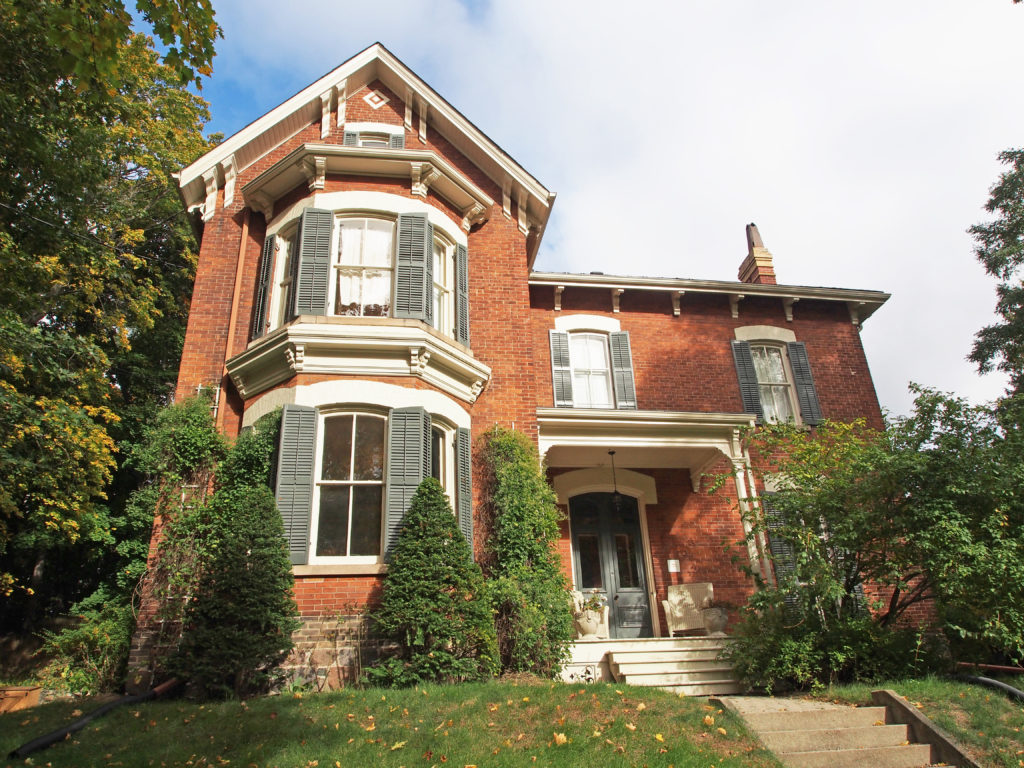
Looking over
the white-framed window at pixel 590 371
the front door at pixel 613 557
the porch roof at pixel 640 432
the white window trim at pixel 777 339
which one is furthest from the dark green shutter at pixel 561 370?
the white window trim at pixel 777 339

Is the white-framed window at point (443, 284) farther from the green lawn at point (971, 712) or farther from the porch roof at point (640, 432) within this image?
the green lawn at point (971, 712)

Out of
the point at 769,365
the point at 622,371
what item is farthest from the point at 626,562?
the point at 769,365

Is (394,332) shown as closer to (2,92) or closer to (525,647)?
(525,647)

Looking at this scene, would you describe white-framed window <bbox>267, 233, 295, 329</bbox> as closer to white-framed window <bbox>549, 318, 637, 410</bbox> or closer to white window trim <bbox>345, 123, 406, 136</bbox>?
white window trim <bbox>345, 123, 406, 136</bbox>

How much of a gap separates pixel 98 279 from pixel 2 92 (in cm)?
720

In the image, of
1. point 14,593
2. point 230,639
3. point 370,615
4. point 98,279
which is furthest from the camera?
point 14,593

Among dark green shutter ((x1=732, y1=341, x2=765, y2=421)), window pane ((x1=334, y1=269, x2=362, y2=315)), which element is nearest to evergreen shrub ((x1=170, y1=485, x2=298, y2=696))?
window pane ((x1=334, y1=269, x2=362, y2=315))

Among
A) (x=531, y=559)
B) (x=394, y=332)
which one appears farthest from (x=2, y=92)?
(x=531, y=559)

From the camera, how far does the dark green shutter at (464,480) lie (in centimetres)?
928

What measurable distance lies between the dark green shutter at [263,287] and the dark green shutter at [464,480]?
3479mm

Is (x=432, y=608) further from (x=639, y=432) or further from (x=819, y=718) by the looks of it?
(x=639, y=432)

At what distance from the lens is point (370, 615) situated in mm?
7660

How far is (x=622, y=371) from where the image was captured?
14117 millimetres

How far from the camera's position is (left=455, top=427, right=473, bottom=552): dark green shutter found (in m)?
9.28
